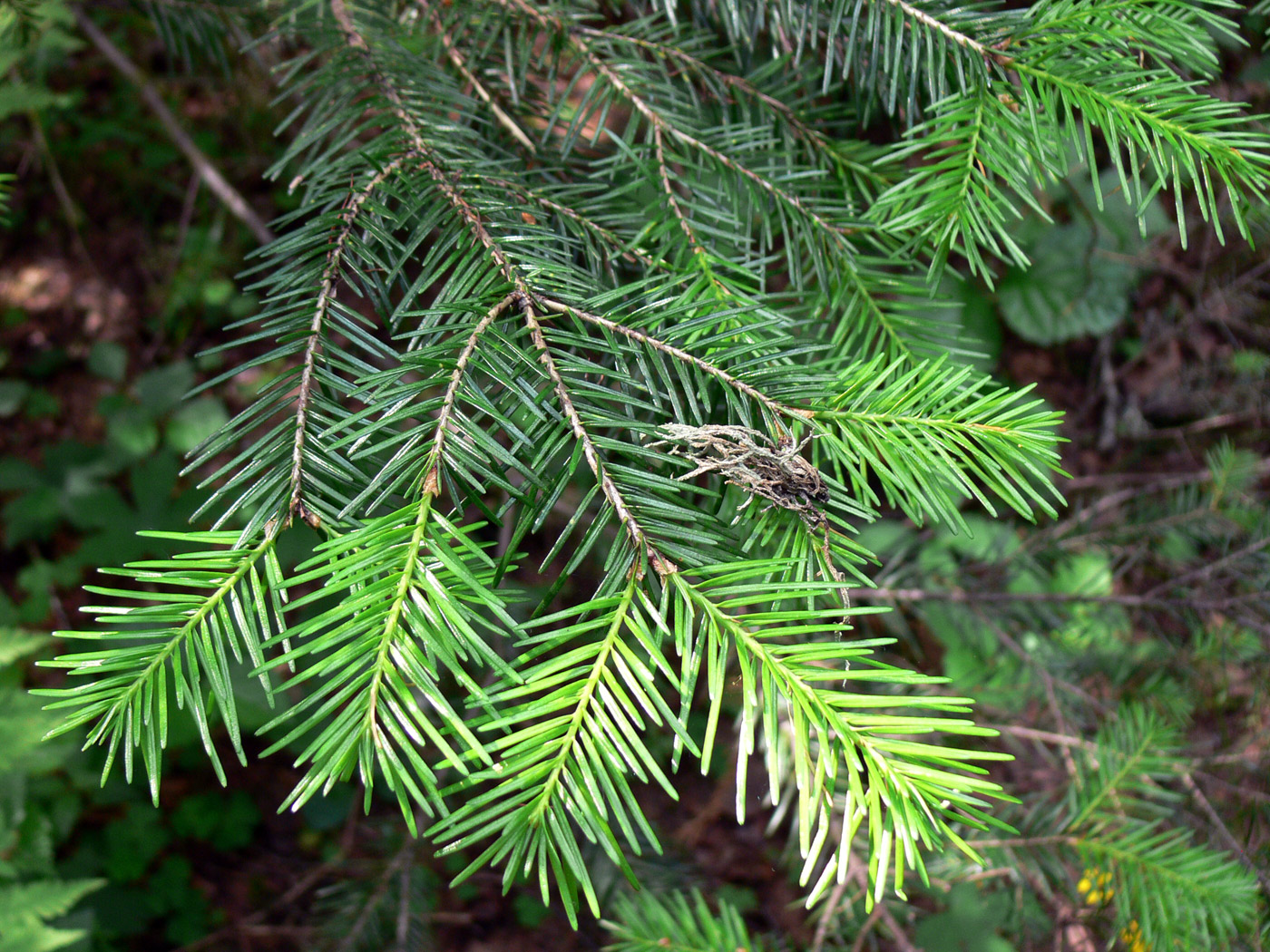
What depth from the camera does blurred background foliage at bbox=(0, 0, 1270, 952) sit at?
122cm

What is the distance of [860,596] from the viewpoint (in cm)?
160

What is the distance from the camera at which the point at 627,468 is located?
21.2 inches

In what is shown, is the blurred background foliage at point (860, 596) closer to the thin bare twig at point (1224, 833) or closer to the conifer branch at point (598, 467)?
the thin bare twig at point (1224, 833)

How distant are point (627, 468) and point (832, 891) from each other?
3.62 ft

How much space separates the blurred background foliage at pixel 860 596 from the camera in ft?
4.00

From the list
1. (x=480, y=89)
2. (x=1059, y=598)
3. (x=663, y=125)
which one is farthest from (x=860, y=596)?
(x=480, y=89)

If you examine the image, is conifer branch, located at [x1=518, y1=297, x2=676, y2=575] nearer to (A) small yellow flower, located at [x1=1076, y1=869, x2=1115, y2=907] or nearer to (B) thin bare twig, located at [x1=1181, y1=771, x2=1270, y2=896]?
(A) small yellow flower, located at [x1=1076, y1=869, x2=1115, y2=907]

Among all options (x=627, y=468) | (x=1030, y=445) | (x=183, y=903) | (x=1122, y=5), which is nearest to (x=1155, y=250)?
(x=1122, y=5)

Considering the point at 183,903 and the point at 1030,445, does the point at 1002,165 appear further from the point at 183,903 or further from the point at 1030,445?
the point at 183,903

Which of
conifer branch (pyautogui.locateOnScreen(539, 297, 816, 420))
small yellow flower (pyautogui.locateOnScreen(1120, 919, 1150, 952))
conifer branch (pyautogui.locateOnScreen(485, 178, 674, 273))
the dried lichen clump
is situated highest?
conifer branch (pyautogui.locateOnScreen(485, 178, 674, 273))

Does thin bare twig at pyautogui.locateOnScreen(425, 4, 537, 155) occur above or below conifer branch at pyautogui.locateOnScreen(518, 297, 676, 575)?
above

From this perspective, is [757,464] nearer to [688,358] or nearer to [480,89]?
[688,358]

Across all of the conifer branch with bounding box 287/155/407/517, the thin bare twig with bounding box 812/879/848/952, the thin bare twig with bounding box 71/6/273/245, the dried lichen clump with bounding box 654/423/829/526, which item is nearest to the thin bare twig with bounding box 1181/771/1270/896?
the thin bare twig with bounding box 812/879/848/952

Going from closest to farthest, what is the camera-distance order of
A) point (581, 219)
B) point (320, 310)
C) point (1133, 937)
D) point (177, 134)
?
point (320, 310) < point (581, 219) < point (1133, 937) < point (177, 134)
